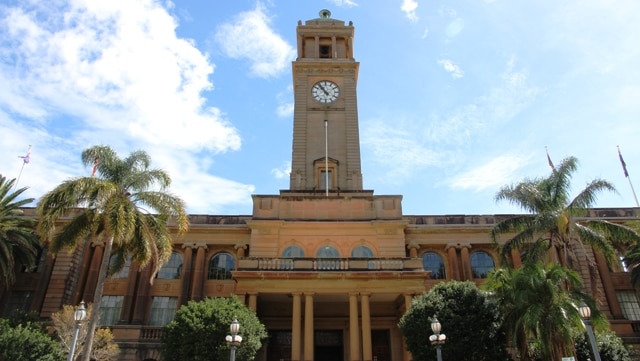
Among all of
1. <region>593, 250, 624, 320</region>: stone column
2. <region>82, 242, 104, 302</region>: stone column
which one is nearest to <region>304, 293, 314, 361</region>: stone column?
<region>82, 242, 104, 302</region>: stone column

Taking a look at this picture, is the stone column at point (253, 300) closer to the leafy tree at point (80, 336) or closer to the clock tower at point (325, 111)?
the leafy tree at point (80, 336)

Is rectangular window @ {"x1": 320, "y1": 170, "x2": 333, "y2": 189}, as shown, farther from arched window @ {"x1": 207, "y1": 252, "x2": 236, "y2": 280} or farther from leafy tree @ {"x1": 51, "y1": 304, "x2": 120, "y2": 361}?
leafy tree @ {"x1": 51, "y1": 304, "x2": 120, "y2": 361}

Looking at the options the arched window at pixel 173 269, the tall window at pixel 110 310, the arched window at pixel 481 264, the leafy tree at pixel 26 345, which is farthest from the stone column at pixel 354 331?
the tall window at pixel 110 310

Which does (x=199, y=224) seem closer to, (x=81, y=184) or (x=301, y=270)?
(x=301, y=270)

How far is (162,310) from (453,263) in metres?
22.3

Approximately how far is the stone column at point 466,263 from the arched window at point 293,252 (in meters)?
12.5

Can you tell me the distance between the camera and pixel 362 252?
3397 cm

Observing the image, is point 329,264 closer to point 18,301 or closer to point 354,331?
point 354,331

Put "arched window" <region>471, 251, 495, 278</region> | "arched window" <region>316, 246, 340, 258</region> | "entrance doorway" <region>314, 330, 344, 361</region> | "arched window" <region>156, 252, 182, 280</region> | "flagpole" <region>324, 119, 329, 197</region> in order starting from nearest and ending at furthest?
"entrance doorway" <region>314, 330, 344, 361</region> < "arched window" <region>316, 246, 340, 258</region> < "arched window" <region>156, 252, 182, 280</region> < "arched window" <region>471, 251, 495, 278</region> < "flagpole" <region>324, 119, 329, 197</region>

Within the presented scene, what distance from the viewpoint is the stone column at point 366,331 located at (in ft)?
90.0

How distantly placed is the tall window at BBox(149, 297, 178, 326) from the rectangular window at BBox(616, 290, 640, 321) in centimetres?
3330

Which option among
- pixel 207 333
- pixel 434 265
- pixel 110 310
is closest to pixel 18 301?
pixel 110 310

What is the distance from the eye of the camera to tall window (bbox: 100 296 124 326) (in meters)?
34.1

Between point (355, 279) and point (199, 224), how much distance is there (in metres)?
14.5
